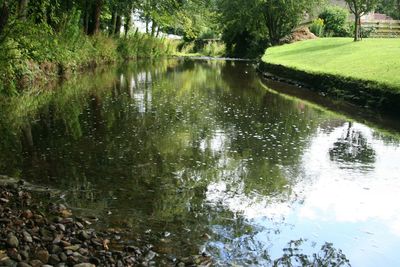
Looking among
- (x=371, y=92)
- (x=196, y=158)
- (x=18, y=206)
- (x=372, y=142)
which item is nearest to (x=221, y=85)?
(x=371, y=92)

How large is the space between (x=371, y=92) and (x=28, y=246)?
543 inches

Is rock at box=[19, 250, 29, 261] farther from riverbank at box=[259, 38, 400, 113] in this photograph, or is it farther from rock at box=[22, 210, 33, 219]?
riverbank at box=[259, 38, 400, 113]

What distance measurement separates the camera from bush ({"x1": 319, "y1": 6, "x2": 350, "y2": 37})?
50.4 m

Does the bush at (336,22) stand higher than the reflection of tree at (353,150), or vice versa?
the bush at (336,22)

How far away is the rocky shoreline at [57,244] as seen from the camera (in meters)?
5.01

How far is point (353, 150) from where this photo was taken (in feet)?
36.8

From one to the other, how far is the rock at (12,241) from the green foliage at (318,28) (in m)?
48.6

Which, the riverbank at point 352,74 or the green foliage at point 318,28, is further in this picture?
the green foliage at point 318,28

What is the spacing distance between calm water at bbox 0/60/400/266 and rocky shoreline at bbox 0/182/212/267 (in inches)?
11.2

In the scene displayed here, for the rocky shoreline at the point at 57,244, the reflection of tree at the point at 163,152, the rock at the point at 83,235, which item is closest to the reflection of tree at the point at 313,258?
the reflection of tree at the point at 163,152

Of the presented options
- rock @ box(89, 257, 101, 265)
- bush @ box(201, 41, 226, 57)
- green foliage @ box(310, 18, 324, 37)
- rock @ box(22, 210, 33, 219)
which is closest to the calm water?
rock @ box(89, 257, 101, 265)

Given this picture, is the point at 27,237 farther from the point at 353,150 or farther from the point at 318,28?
the point at 318,28

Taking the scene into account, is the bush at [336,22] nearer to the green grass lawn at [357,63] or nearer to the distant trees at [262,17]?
the distant trees at [262,17]

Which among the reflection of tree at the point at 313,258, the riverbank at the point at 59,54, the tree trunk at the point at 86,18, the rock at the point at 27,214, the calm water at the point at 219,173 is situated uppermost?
the tree trunk at the point at 86,18
